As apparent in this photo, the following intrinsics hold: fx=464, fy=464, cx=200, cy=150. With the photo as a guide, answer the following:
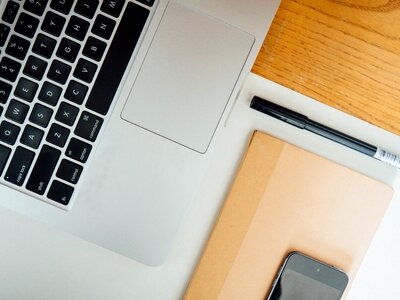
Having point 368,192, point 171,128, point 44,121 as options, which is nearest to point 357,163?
point 368,192

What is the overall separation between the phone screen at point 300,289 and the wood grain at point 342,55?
0.19 m

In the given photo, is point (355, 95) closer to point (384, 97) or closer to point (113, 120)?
point (384, 97)

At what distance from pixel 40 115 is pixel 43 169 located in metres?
0.05

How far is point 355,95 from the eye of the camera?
1.62 ft

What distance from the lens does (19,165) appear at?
0.43 metres

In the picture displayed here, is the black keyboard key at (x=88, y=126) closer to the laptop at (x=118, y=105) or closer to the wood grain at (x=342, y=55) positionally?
the laptop at (x=118, y=105)

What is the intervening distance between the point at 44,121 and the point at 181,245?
0.20 meters

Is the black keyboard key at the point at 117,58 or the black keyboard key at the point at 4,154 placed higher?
the black keyboard key at the point at 117,58

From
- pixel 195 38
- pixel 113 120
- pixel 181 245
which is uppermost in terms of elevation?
pixel 195 38

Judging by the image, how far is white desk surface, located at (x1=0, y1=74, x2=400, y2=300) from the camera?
0.50 m

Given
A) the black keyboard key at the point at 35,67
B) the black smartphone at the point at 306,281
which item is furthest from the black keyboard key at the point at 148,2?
the black smartphone at the point at 306,281

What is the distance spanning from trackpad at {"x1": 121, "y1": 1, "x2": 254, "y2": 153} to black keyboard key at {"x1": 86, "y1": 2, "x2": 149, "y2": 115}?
0.06 feet

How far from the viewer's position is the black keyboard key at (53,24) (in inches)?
16.4

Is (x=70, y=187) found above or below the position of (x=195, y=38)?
below
